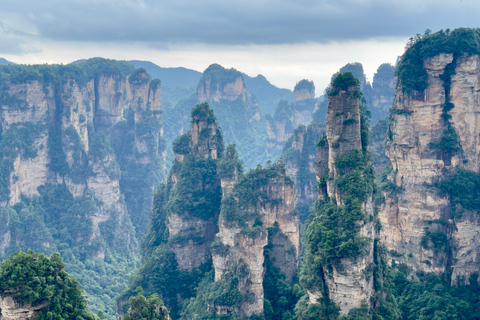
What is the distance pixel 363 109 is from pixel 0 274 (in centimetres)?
2509

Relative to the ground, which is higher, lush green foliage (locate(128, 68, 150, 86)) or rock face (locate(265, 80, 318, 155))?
lush green foliage (locate(128, 68, 150, 86))

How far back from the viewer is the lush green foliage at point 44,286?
2736 cm

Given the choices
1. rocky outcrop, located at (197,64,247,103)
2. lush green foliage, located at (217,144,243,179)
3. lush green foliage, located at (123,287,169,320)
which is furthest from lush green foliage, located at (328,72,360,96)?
rocky outcrop, located at (197,64,247,103)

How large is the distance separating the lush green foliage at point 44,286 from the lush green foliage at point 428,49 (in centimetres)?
2954

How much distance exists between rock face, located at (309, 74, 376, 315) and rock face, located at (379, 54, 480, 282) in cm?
836

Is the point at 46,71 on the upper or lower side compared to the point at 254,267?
upper

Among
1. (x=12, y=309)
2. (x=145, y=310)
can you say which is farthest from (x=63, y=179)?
(x=12, y=309)

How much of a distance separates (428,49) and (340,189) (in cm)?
1587

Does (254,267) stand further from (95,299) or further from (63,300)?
(95,299)

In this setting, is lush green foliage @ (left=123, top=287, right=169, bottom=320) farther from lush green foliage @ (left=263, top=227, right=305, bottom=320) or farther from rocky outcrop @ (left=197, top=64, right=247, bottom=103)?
rocky outcrop @ (left=197, top=64, right=247, bottom=103)

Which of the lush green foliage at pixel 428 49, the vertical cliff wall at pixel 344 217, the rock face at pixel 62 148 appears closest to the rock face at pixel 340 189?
the vertical cliff wall at pixel 344 217

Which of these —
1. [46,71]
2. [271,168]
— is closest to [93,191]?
[46,71]

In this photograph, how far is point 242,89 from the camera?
490 ft

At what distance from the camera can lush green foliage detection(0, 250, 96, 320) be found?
27.4 meters
